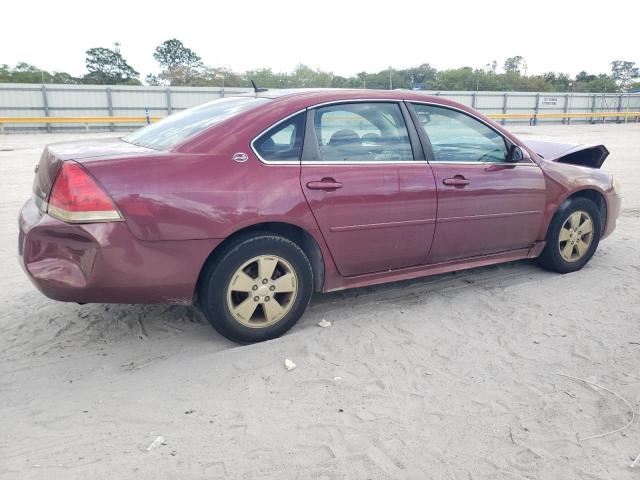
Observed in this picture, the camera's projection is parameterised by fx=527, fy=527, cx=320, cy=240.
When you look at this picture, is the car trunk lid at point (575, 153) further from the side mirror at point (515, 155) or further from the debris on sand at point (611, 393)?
the debris on sand at point (611, 393)

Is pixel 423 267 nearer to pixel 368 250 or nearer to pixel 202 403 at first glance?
pixel 368 250

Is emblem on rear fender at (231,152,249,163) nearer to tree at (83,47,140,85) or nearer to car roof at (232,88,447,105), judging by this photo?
car roof at (232,88,447,105)

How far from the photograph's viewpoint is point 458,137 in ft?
13.6

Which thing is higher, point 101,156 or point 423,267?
point 101,156

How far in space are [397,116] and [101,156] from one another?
81.4 inches

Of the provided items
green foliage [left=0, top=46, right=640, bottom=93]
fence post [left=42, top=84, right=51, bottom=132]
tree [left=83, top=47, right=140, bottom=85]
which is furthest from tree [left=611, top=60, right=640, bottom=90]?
fence post [left=42, top=84, right=51, bottom=132]

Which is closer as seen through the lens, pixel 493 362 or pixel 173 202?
pixel 173 202

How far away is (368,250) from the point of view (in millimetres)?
3668

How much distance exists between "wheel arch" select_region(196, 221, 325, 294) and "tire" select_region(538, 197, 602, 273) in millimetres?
2301

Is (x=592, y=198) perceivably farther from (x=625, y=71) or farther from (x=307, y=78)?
(x=625, y=71)

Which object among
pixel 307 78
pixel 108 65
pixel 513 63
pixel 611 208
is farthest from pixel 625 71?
pixel 611 208

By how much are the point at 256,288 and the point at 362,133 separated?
133 cm

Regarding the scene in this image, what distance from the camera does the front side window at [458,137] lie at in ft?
13.1

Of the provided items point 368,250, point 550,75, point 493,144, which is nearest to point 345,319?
point 368,250
